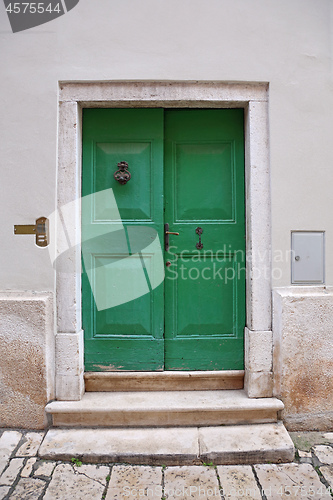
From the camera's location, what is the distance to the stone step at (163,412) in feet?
8.52

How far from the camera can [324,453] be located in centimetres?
244

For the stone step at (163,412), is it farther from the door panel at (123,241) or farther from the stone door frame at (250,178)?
the door panel at (123,241)

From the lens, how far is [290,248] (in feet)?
8.98

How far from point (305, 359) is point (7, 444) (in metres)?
2.32

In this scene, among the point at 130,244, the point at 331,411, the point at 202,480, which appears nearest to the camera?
the point at 202,480

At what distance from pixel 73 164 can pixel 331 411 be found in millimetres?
2827

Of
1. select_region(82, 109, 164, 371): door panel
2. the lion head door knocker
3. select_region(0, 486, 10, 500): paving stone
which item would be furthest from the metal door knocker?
select_region(0, 486, 10, 500): paving stone

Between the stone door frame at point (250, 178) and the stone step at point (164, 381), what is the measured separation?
0.12 m

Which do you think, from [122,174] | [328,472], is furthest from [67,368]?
[328,472]

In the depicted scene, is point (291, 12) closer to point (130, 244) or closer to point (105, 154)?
point (105, 154)

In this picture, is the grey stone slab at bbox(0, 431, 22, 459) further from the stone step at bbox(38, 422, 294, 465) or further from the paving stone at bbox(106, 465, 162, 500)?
the paving stone at bbox(106, 465, 162, 500)

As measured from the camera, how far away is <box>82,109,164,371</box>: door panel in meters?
2.91

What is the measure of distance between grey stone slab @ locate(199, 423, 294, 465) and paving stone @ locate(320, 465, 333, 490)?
0.20m

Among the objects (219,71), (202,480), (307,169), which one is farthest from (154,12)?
(202,480)
